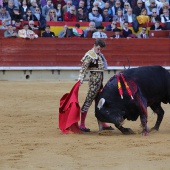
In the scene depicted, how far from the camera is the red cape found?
27.6 feet

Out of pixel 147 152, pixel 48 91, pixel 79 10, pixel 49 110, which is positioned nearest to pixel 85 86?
pixel 48 91

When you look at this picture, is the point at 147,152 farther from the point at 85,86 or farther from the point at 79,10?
the point at 79,10

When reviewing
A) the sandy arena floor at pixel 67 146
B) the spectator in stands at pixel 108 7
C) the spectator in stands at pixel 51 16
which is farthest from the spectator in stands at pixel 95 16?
the sandy arena floor at pixel 67 146

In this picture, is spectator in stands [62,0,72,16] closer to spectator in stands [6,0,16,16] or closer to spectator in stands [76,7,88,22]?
spectator in stands [76,7,88,22]

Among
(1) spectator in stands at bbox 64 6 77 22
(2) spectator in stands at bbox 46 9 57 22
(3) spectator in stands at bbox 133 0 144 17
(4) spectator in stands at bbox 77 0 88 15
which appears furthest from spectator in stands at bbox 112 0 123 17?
(2) spectator in stands at bbox 46 9 57 22

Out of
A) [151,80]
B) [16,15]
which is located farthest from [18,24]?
[151,80]

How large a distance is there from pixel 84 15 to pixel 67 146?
9.42 m

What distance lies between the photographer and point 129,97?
8148 mm

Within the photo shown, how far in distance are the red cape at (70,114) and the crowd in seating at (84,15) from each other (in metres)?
6.92

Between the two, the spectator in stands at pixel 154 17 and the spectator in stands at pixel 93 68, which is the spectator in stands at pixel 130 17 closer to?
the spectator in stands at pixel 154 17

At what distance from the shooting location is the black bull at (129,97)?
8156 millimetres

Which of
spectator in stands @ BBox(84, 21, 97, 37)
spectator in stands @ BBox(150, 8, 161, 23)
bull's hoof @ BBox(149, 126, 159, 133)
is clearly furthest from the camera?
spectator in stands @ BBox(150, 8, 161, 23)

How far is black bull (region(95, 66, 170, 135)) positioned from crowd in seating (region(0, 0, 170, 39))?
7276mm

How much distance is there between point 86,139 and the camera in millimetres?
7875
